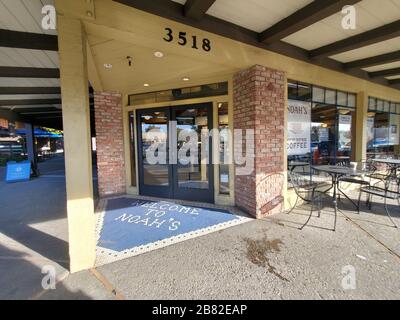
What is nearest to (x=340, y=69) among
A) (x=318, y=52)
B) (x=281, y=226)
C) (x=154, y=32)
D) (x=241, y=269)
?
(x=318, y=52)

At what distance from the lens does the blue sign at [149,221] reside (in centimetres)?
301

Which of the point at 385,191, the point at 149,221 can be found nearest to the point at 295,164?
the point at 385,191

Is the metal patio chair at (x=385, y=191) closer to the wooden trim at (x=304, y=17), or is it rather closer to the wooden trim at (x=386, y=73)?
the wooden trim at (x=386, y=73)

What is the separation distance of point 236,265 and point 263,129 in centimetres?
229

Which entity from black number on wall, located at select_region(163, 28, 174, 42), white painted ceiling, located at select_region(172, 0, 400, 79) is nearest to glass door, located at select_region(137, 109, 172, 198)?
black number on wall, located at select_region(163, 28, 174, 42)

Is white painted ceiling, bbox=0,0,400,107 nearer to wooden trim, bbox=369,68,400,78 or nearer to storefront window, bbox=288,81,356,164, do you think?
storefront window, bbox=288,81,356,164

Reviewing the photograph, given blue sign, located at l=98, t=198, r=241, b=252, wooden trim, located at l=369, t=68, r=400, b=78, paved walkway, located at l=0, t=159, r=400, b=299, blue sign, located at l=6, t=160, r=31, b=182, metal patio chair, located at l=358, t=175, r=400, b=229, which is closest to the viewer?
paved walkway, located at l=0, t=159, r=400, b=299

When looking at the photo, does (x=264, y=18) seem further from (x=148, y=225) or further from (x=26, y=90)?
(x=26, y=90)

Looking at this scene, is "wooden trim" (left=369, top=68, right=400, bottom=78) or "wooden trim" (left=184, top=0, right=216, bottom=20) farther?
"wooden trim" (left=369, top=68, right=400, bottom=78)

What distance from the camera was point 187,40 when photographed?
2828 mm

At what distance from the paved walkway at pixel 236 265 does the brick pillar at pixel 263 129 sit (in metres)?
0.47

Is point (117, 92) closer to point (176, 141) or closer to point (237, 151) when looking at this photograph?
point (176, 141)

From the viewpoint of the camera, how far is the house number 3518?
8.81 feet

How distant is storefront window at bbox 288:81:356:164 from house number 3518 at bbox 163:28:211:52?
2.13m
